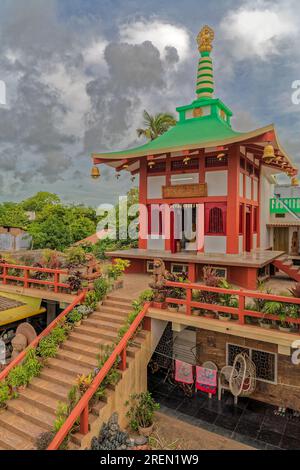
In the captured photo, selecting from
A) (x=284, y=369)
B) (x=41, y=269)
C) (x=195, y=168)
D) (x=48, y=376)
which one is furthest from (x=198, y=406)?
(x=195, y=168)

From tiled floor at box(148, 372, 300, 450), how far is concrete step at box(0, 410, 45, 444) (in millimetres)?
3811

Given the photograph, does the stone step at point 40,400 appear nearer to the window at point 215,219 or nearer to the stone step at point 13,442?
the stone step at point 13,442

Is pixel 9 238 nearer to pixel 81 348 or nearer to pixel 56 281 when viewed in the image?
pixel 56 281

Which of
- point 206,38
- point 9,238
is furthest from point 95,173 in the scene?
point 9,238

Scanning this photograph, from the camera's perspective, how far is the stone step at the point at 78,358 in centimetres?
780

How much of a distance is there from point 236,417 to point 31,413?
5.73 m

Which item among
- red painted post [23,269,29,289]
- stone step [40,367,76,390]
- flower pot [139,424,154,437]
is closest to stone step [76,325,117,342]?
stone step [40,367,76,390]

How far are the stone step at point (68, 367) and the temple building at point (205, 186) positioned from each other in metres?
5.95

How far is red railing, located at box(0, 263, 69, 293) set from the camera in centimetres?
1080

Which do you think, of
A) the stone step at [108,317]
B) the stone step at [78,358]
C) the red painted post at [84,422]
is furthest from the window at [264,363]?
the red painted post at [84,422]

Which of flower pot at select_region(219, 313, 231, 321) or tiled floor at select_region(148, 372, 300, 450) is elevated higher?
flower pot at select_region(219, 313, 231, 321)

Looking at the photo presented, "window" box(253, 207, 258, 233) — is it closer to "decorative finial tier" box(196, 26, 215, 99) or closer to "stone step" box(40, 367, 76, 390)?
"decorative finial tier" box(196, 26, 215, 99)

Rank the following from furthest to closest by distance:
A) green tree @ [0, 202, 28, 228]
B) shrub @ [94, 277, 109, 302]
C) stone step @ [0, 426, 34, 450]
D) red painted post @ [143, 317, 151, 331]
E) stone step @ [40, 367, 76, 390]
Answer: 1. green tree @ [0, 202, 28, 228]
2. shrub @ [94, 277, 109, 302]
3. red painted post @ [143, 317, 151, 331]
4. stone step @ [40, 367, 76, 390]
5. stone step @ [0, 426, 34, 450]

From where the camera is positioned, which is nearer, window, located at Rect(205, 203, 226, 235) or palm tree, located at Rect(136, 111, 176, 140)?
window, located at Rect(205, 203, 226, 235)
